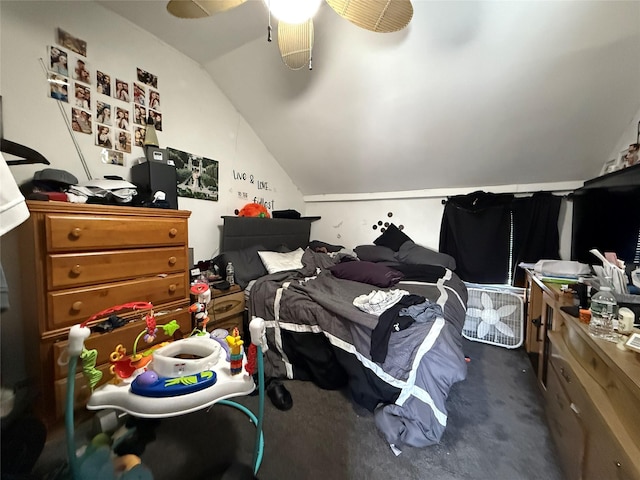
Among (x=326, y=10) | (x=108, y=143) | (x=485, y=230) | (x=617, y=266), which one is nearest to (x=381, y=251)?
(x=485, y=230)

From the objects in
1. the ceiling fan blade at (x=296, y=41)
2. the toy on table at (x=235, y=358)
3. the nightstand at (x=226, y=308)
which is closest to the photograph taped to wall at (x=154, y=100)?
the ceiling fan blade at (x=296, y=41)

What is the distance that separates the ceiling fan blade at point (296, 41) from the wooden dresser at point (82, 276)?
1190 mm

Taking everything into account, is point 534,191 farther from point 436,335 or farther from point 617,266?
point 436,335

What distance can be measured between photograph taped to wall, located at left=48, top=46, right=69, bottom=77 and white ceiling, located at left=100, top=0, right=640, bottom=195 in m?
0.53

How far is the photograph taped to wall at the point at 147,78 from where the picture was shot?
198 cm

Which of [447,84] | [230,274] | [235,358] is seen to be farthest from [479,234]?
[235,358]

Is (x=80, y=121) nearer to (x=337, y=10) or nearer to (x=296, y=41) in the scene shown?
(x=296, y=41)

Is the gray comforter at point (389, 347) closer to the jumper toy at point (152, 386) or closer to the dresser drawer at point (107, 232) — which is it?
the jumper toy at point (152, 386)

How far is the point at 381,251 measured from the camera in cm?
303

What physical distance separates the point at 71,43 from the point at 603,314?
312 cm

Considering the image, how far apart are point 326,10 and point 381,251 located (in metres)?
2.22

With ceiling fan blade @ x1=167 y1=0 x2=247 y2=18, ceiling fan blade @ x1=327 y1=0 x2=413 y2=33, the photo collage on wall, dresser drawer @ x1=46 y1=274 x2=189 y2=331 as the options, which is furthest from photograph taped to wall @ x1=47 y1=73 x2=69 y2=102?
ceiling fan blade @ x1=327 y1=0 x2=413 y2=33

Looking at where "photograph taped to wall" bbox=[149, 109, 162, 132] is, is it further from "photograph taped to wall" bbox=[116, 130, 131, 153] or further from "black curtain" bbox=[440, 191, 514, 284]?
A: "black curtain" bbox=[440, 191, 514, 284]

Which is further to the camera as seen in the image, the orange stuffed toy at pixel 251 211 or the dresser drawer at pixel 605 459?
the orange stuffed toy at pixel 251 211
